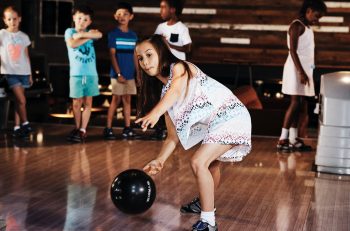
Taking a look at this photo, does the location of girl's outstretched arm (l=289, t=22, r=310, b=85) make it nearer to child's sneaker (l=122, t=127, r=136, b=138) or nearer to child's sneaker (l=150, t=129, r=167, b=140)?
child's sneaker (l=150, t=129, r=167, b=140)

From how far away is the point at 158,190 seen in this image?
5.82 metres

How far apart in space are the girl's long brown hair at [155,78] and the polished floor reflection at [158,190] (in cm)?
76

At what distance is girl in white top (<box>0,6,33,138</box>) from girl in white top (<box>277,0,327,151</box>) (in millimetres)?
2702

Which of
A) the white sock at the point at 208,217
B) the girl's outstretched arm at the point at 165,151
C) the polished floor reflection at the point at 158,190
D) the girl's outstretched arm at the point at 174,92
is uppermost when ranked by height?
the girl's outstretched arm at the point at 174,92

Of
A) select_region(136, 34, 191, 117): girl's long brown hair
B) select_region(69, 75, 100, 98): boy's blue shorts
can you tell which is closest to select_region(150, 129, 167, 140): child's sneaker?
select_region(69, 75, 100, 98): boy's blue shorts

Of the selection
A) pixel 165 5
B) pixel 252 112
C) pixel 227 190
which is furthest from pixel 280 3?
pixel 227 190

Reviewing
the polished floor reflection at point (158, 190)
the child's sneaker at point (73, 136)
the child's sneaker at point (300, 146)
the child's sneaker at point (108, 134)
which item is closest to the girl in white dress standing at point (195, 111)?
the polished floor reflection at point (158, 190)

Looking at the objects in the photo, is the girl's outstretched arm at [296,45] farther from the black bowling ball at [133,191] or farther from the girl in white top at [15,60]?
the black bowling ball at [133,191]

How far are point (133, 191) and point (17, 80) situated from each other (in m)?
4.25

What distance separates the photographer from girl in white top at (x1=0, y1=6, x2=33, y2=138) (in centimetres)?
817

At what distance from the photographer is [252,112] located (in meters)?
9.34

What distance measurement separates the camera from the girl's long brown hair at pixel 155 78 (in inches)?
176

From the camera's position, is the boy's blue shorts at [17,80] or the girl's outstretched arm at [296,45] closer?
the girl's outstretched arm at [296,45]

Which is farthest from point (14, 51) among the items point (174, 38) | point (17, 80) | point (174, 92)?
point (174, 92)
